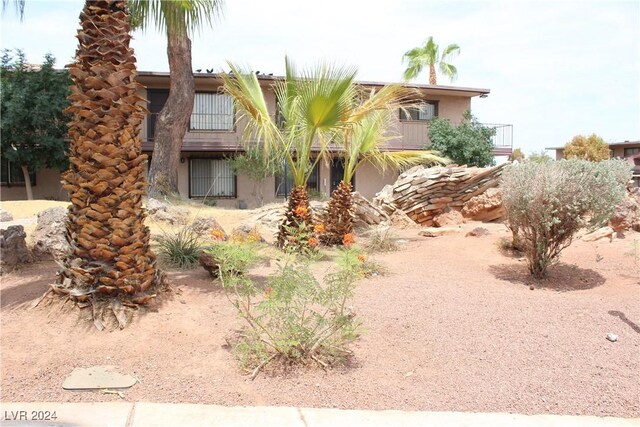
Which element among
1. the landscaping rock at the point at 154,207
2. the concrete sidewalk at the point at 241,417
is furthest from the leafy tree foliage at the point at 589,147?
the concrete sidewalk at the point at 241,417

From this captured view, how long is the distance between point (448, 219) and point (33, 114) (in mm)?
13163

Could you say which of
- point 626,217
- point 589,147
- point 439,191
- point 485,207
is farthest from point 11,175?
point 589,147

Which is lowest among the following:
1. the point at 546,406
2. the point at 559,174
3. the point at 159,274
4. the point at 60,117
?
the point at 546,406

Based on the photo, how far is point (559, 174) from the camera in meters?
7.98

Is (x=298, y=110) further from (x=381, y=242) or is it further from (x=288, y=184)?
(x=288, y=184)

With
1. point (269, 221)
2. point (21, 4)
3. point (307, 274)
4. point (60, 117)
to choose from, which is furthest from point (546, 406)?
point (60, 117)

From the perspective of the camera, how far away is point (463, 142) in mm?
22719

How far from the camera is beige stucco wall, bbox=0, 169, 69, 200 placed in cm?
2139

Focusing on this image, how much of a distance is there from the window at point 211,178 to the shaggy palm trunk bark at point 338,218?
1199cm

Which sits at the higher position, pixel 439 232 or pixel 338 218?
pixel 338 218

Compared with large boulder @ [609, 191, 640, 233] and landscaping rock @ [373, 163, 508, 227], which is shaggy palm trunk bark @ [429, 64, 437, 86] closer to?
landscaping rock @ [373, 163, 508, 227]

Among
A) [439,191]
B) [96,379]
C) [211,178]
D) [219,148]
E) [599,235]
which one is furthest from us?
[211,178]

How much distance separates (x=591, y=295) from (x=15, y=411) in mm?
6523

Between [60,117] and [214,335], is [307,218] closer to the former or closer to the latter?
[214,335]
